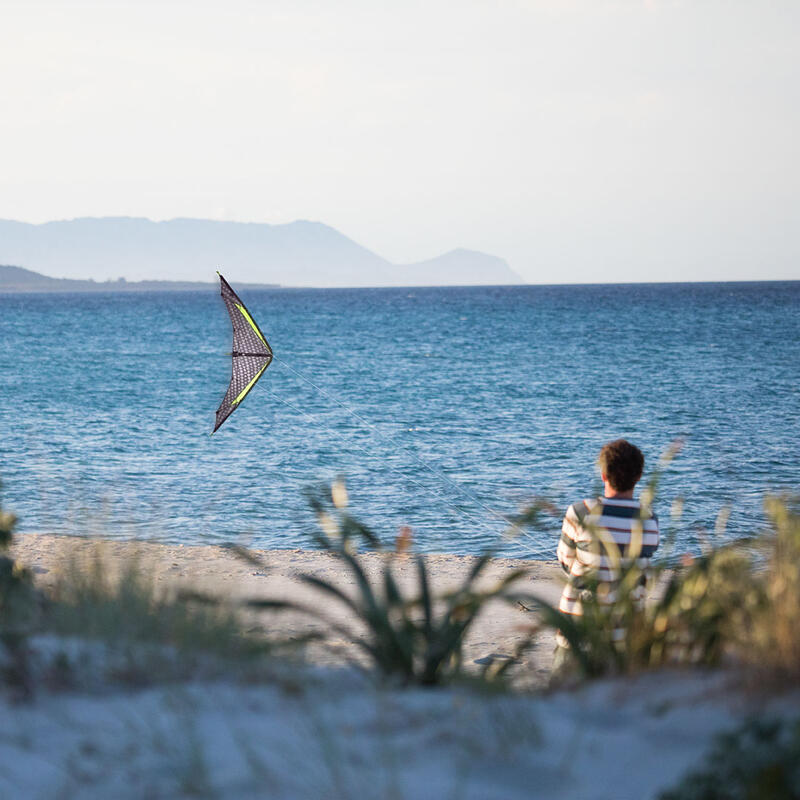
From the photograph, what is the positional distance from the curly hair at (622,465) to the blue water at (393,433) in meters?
0.67

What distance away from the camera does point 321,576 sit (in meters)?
10.7

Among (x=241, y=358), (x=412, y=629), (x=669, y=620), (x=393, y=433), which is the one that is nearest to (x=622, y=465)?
(x=669, y=620)

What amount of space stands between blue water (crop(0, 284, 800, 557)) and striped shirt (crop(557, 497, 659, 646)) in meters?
0.77

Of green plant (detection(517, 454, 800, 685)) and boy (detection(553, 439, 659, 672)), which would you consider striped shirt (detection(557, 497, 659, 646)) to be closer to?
boy (detection(553, 439, 659, 672))

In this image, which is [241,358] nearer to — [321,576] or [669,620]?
[321,576]

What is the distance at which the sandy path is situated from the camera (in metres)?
7.93

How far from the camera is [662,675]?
3504 millimetres

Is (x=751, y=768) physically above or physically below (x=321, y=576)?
above

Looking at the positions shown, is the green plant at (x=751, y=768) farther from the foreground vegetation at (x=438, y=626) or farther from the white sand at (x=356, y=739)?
the foreground vegetation at (x=438, y=626)

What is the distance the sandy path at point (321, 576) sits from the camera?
793 centimetres

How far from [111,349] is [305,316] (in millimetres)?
41710

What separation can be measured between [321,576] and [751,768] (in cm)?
844

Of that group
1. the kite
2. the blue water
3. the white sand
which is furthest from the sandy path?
the white sand

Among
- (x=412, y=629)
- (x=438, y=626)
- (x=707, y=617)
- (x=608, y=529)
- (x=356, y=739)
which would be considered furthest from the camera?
(x=608, y=529)
